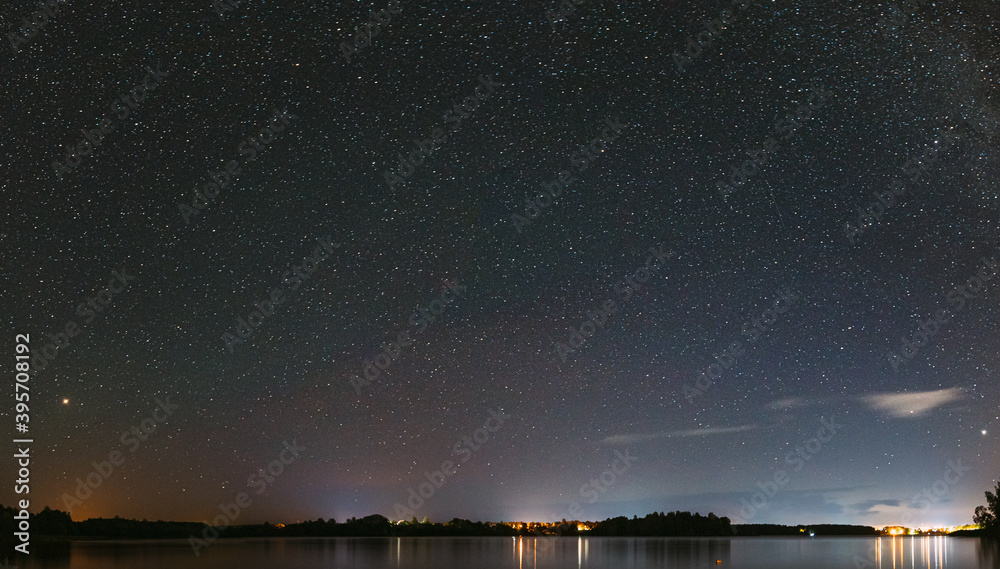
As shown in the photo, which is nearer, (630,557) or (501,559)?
(501,559)

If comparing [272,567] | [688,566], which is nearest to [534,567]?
[688,566]

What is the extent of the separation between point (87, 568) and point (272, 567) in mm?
12449

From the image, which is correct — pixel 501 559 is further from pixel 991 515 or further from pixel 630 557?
pixel 991 515

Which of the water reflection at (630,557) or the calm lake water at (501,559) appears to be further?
the water reflection at (630,557)

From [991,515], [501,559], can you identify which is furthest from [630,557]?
[991,515]

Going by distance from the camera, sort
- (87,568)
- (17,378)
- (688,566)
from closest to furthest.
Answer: (17,378) < (87,568) < (688,566)

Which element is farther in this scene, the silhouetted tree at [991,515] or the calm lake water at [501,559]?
the silhouetted tree at [991,515]

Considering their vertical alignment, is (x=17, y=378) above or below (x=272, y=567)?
above

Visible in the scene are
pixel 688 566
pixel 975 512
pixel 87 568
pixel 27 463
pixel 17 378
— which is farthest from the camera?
pixel 975 512

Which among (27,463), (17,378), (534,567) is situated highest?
(17,378)

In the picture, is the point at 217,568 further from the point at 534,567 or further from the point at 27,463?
the point at 27,463

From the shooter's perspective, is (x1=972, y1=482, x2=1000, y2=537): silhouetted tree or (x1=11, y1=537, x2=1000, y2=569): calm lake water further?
(x1=972, y1=482, x2=1000, y2=537): silhouetted tree

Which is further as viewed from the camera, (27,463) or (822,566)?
(822,566)

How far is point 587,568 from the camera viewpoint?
66.9 metres
